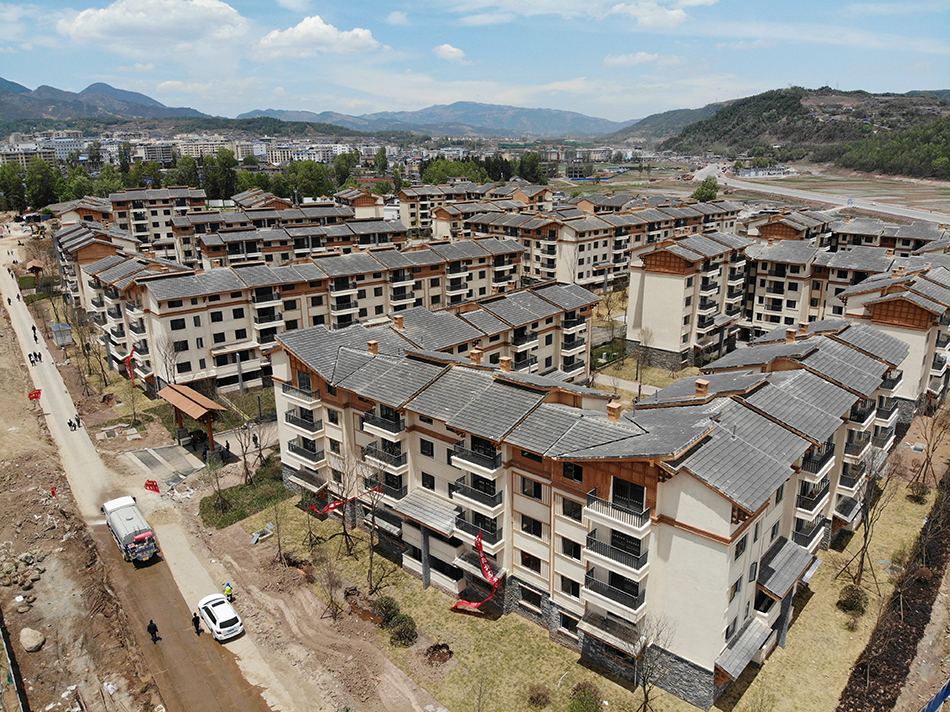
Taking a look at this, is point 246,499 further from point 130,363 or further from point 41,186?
point 41,186

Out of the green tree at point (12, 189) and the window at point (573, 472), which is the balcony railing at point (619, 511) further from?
the green tree at point (12, 189)

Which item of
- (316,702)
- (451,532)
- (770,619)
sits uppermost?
(451,532)

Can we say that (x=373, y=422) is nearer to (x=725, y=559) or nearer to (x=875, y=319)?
(x=725, y=559)

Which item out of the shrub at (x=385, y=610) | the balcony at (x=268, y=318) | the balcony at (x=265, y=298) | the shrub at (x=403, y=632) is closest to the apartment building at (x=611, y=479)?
the shrub at (x=385, y=610)

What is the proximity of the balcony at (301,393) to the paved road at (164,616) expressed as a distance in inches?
408

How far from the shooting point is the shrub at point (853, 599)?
2833 cm

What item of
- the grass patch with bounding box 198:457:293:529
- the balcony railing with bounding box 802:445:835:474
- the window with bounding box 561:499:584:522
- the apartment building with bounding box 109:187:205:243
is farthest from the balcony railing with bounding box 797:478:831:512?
the apartment building with bounding box 109:187:205:243

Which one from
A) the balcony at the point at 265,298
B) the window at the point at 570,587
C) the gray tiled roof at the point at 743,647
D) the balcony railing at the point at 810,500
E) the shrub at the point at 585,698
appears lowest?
the shrub at the point at 585,698

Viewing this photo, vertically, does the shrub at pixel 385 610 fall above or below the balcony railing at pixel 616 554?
below

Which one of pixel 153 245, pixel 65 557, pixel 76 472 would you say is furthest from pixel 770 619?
pixel 153 245

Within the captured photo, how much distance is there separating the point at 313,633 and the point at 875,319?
44721mm

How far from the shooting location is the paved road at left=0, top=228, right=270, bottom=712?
24.2m

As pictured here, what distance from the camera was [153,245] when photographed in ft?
310

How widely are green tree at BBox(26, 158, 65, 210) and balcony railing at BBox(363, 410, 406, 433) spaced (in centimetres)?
15076
